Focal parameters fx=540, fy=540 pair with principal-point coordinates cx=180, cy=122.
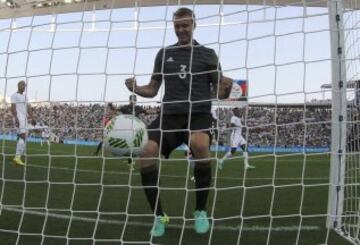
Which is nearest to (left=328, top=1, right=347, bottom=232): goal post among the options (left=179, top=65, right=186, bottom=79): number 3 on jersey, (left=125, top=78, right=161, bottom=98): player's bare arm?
(left=179, top=65, right=186, bottom=79): number 3 on jersey

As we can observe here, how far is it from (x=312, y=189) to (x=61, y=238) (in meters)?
5.48

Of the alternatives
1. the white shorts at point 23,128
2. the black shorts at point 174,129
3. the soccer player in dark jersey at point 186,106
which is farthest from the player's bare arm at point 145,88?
the white shorts at point 23,128

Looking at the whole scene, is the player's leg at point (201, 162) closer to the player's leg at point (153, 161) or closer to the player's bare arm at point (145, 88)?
the player's leg at point (153, 161)

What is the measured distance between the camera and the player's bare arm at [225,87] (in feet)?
16.4

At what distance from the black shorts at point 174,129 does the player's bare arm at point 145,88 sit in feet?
0.85

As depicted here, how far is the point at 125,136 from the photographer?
4887 millimetres

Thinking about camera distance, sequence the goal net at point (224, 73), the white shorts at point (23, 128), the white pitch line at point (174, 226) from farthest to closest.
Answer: the white shorts at point (23, 128) < the white pitch line at point (174, 226) < the goal net at point (224, 73)

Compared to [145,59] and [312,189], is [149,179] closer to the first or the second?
[145,59]

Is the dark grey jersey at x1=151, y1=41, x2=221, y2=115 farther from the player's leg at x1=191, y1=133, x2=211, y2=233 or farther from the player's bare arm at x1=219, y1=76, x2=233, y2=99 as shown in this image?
the player's leg at x1=191, y1=133, x2=211, y2=233

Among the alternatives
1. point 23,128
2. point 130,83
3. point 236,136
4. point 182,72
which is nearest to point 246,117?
point 182,72

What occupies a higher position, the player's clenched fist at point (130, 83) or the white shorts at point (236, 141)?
the white shorts at point (236, 141)

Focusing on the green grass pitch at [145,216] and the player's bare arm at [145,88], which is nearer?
the green grass pitch at [145,216]

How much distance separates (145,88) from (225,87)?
766 millimetres

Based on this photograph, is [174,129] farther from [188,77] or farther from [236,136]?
[236,136]
